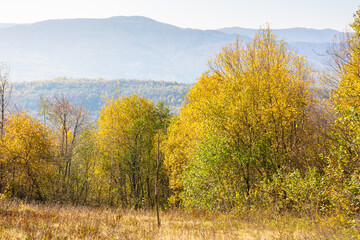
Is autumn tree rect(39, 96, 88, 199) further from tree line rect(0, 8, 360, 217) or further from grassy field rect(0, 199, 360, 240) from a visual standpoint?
grassy field rect(0, 199, 360, 240)

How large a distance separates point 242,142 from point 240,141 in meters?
0.16

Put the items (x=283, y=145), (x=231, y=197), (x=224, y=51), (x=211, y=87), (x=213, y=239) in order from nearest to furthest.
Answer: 1. (x=213, y=239)
2. (x=231, y=197)
3. (x=283, y=145)
4. (x=224, y=51)
5. (x=211, y=87)

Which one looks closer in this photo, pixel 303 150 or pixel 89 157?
pixel 303 150

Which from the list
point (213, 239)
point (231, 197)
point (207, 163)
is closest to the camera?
point (213, 239)

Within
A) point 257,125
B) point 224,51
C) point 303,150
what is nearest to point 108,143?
point 224,51

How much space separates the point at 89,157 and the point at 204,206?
20.8m

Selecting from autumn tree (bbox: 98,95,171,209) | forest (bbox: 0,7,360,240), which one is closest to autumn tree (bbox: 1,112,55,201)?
forest (bbox: 0,7,360,240)

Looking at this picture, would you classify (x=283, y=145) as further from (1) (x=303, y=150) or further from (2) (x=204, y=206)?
(2) (x=204, y=206)

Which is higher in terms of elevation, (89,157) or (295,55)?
(295,55)

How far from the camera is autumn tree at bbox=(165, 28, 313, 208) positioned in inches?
728

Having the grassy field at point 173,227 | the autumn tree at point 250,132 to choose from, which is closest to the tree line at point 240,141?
the autumn tree at point 250,132

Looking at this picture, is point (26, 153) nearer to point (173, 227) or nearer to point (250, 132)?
point (173, 227)

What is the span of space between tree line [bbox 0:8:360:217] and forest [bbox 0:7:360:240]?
85mm

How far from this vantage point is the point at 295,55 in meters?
22.9
